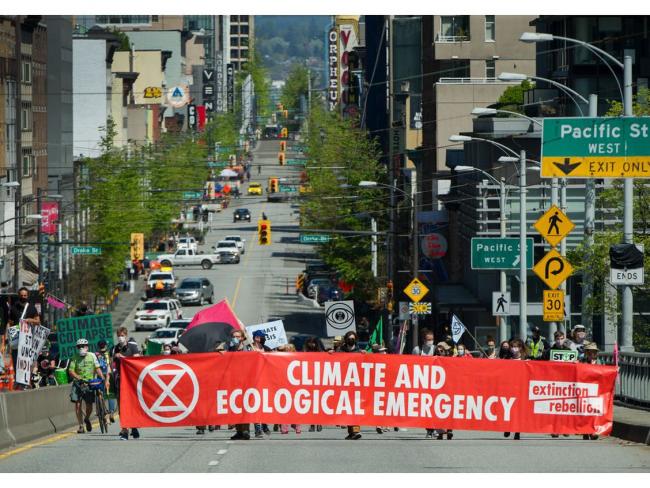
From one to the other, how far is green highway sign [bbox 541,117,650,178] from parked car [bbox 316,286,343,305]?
55946mm

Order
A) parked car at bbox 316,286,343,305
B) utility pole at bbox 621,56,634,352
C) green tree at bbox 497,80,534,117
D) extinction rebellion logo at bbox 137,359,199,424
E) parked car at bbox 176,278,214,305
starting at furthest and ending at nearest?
parked car at bbox 316,286,343,305 → parked car at bbox 176,278,214,305 → green tree at bbox 497,80,534,117 → utility pole at bbox 621,56,634,352 → extinction rebellion logo at bbox 137,359,199,424

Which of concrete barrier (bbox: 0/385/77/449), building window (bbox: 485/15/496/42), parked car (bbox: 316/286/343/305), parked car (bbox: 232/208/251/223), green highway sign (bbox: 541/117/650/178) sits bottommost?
parked car (bbox: 316/286/343/305)

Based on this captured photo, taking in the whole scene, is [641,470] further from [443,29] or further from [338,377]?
[443,29]

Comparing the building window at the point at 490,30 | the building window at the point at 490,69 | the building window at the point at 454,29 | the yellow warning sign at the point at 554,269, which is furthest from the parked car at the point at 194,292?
the yellow warning sign at the point at 554,269

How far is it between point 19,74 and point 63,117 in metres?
18.2

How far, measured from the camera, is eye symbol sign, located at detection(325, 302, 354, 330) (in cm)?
4506

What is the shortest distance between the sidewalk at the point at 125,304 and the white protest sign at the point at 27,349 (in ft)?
153

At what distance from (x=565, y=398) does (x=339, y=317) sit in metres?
22.9

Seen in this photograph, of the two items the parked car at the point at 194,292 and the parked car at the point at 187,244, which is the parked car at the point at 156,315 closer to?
the parked car at the point at 194,292

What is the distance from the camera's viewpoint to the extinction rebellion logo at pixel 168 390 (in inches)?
891

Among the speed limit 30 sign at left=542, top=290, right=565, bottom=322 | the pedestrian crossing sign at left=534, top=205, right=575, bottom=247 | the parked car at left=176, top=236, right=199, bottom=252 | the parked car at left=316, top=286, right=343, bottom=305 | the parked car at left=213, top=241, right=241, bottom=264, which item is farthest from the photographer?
the parked car at left=176, top=236, right=199, bottom=252

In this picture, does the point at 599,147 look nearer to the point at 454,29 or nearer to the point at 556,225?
the point at 556,225

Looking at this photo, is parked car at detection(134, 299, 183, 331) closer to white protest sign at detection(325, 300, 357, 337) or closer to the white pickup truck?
the white pickup truck

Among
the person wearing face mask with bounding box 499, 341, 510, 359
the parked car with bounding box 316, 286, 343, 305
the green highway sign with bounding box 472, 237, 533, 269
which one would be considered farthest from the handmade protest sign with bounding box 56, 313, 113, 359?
the parked car with bounding box 316, 286, 343, 305
